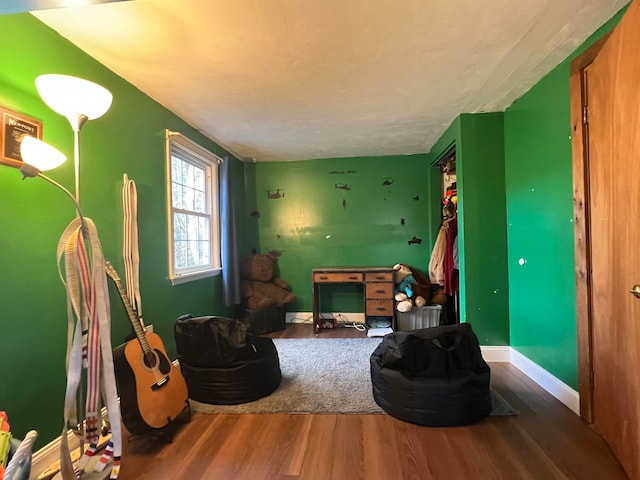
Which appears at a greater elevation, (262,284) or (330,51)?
(330,51)

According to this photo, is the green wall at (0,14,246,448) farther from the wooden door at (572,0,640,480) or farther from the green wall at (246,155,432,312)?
the wooden door at (572,0,640,480)

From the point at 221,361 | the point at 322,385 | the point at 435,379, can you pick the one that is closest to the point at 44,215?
the point at 221,361

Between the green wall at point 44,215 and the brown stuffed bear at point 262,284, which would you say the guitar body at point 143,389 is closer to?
the green wall at point 44,215

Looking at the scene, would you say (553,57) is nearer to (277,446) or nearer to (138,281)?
(277,446)

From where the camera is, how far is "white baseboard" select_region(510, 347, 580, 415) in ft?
6.59

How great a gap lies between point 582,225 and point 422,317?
2.21m

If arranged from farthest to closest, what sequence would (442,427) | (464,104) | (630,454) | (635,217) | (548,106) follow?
(464,104) < (548,106) < (442,427) < (630,454) < (635,217)

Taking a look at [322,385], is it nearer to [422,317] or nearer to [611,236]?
[422,317]

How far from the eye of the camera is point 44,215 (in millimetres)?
1625

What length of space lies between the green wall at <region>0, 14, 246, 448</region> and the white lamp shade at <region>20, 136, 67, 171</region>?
394mm

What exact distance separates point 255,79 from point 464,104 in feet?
5.60

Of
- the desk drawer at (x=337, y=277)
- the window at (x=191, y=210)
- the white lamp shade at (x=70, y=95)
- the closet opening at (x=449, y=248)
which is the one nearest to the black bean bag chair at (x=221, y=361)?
the window at (x=191, y=210)

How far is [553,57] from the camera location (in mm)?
2002

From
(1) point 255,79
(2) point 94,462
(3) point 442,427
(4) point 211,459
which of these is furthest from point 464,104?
(2) point 94,462
